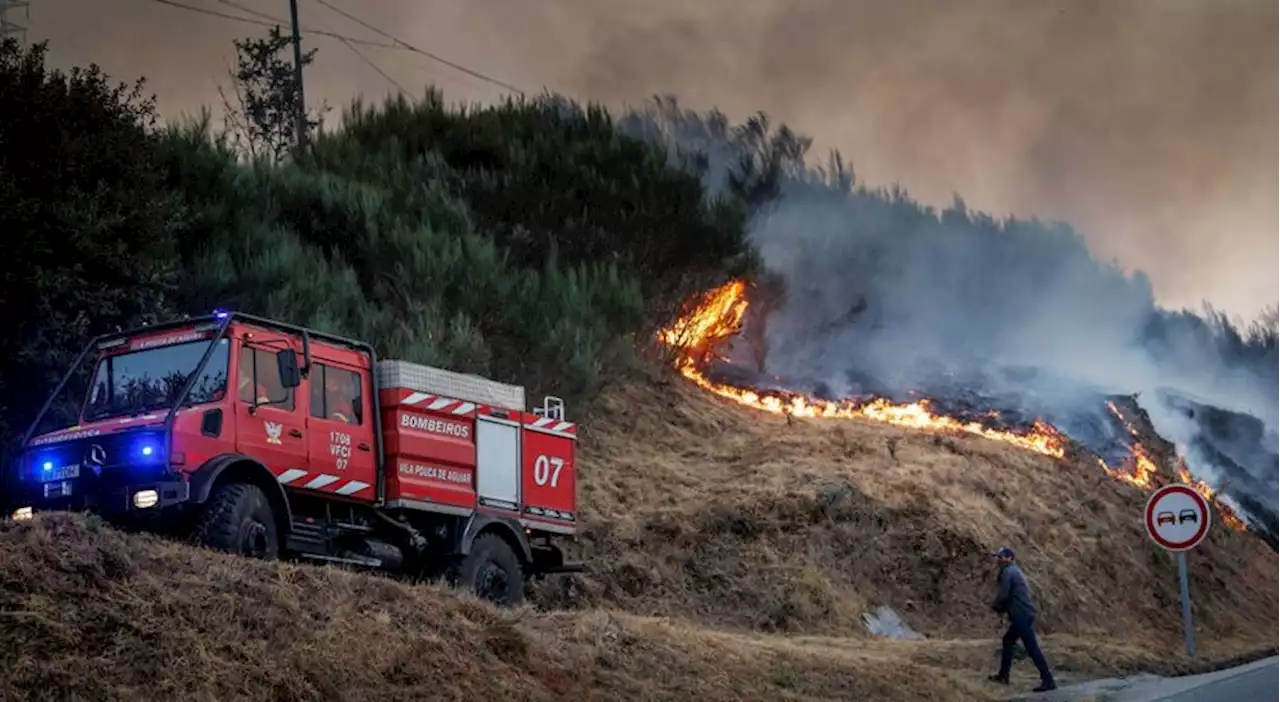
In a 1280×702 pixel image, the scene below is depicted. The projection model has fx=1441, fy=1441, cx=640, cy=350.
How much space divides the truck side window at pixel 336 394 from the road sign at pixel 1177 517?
1061cm

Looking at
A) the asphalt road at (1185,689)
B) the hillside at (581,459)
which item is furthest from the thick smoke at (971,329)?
the asphalt road at (1185,689)

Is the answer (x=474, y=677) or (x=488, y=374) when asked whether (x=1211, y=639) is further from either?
(x=474, y=677)

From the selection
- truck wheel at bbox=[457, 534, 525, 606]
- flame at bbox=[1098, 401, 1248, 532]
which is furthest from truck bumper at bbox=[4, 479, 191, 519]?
flame at bbox=[1098, 401, 1248, 532]

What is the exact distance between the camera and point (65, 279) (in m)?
16.4

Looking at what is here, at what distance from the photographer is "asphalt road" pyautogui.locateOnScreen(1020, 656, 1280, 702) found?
14680 millimetres

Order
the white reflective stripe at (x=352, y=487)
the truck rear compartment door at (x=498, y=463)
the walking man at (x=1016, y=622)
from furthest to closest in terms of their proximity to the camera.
Answer: the truck rear compartment door at (x=498, y=463) → the walking man at (x=1016, y=622) → the white reflective stripe at (x=352, y=487)

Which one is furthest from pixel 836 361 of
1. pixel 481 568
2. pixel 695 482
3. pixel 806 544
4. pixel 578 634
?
pixel 578 634

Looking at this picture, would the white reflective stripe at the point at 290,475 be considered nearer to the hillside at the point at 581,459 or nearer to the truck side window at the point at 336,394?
the truck side window at the point at 336,394

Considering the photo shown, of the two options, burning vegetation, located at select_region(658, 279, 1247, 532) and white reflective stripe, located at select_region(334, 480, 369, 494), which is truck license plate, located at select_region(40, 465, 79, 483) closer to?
white reflective stripe, located at select_region(334, 480, 369, 494)

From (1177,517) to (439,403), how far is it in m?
9.94

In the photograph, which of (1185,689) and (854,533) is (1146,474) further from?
(1185,689)

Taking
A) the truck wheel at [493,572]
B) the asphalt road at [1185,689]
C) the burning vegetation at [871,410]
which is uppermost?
the burning vegetation at [871,410]

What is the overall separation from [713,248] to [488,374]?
32.0ft

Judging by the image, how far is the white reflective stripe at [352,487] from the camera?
14.6 m
